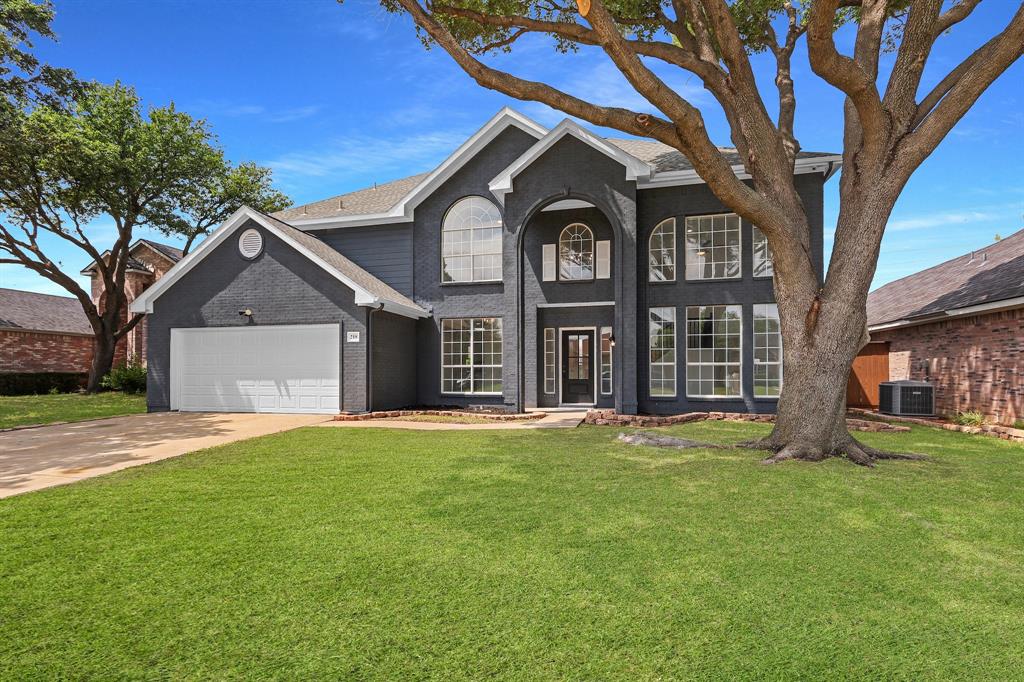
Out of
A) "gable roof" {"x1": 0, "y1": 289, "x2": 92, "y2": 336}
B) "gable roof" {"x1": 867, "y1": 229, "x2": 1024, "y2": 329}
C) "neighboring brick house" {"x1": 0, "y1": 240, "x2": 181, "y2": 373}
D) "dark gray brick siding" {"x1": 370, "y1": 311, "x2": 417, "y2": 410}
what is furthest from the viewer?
"gable roof" {"x1": 0, "y1": 289, "x2": 92, "y2": 336}

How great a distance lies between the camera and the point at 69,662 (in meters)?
2.75

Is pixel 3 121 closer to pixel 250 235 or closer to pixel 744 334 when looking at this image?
pixel 250 235

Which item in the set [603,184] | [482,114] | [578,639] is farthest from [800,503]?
[482,114]

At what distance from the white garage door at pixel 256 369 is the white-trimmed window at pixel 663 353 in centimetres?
828

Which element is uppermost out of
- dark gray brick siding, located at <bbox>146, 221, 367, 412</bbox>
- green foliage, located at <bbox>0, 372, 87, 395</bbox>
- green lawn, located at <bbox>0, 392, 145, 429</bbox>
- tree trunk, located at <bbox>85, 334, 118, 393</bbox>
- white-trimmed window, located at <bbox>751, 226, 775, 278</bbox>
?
white-trimmed window, located at <bbox>751, 226, 775, 278</bbox>

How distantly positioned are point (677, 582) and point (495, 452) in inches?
202

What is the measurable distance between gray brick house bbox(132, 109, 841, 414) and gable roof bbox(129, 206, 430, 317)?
57mm

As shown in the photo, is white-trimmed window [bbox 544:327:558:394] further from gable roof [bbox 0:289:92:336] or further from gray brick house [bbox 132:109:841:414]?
gable roof [bbox 0:289:92:336]

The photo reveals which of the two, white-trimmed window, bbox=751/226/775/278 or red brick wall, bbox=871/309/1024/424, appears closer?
red brick wall, bbox=871/309/1024/424

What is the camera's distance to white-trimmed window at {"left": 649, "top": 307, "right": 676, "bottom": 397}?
585 inches

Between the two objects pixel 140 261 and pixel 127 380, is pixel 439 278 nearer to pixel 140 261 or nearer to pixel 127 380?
pixel 127 380

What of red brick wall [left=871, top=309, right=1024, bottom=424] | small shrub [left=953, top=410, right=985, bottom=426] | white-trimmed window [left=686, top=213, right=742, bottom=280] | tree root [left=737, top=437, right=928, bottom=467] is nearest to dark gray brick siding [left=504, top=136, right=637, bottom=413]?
white-trimmed window [left=686, top=213, right=742, bottom=280]

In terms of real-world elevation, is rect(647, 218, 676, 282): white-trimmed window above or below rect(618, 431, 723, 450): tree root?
above

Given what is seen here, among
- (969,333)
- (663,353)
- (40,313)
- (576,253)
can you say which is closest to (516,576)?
(663,353)
